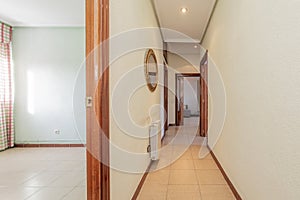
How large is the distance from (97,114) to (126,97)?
2.49ft

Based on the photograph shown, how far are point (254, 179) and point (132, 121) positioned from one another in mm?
1202

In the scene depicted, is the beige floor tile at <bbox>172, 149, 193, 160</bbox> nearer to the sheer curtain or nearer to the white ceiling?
the white ceiling

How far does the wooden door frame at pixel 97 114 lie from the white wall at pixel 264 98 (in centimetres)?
106

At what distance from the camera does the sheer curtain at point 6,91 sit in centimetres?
477

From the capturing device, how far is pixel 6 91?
4.86m

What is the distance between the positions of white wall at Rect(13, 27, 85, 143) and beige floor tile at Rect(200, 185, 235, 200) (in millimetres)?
3235

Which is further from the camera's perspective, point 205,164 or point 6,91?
point 6,91

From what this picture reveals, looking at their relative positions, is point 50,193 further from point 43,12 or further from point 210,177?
point 43,12

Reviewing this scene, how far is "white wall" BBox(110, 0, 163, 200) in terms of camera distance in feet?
5.80

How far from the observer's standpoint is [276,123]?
1467 millimetres

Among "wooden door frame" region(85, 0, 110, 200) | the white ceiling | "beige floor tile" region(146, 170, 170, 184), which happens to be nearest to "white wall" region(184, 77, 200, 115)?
the white ceiling

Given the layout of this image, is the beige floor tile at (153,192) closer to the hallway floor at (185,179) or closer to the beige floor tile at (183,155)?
the hallway floor at (185,179)

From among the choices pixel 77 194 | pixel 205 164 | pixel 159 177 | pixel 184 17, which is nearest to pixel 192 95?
pixel 184 17

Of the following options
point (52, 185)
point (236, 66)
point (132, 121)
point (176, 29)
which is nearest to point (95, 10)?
point (132, 121)
